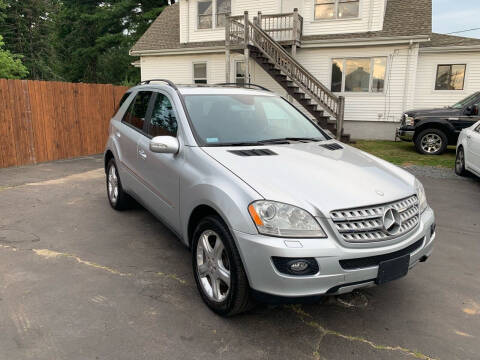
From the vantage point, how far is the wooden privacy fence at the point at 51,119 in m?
8.55

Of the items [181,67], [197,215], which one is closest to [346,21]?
[181,67]

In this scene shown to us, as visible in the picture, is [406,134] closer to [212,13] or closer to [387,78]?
[387,78]

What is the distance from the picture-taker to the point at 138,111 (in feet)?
14.7

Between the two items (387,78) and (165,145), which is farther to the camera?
(387,78)

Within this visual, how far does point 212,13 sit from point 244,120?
14.6 metres

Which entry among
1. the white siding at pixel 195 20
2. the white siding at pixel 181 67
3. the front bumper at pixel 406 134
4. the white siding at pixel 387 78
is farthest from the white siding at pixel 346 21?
→ the front bumper at pixel 406 134

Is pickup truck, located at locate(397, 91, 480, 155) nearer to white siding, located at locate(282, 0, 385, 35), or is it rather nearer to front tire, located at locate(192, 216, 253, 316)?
white siding, located at locate(282, 0, 385, 35)

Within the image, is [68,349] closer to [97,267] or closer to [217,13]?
[97,267]

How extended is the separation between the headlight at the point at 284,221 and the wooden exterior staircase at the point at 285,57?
34.7ft

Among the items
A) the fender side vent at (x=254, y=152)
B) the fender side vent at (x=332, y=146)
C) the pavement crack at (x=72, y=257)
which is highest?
the fender side vent at (x=254, y=152)

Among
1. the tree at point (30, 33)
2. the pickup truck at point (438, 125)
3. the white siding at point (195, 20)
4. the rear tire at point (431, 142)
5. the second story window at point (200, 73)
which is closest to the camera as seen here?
the pickup truck at point (438, 125)

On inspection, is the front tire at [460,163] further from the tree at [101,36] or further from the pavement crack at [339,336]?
the tree at [101,36]

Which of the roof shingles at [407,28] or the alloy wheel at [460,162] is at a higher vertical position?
the roof shingles at [407,28]

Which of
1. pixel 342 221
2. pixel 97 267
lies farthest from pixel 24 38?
pixel 342 221
